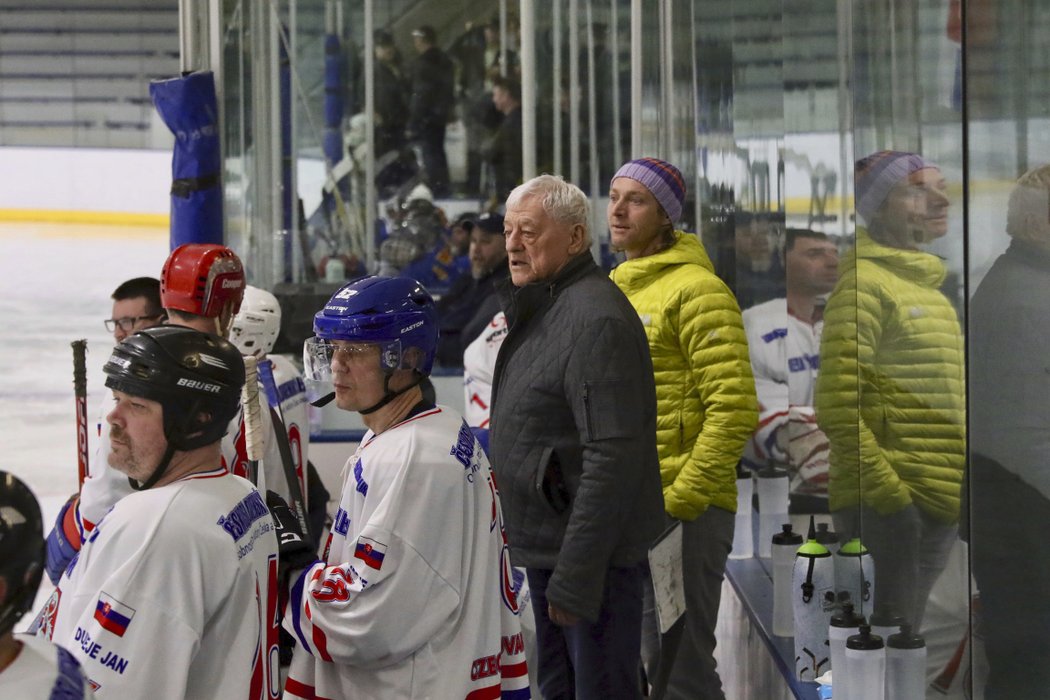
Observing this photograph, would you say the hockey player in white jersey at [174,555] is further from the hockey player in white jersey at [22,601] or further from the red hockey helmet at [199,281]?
the red hockey helmet at [199,281]

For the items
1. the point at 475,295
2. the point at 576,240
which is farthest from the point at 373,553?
the point at 475,295

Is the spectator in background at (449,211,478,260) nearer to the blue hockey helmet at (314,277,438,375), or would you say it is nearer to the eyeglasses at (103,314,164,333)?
the eyeglasses at (103,314,164,333)

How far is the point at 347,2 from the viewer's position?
792 centimetres

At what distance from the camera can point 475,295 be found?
5734mm

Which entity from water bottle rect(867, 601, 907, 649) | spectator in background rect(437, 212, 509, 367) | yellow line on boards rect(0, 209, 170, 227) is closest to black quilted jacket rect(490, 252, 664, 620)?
water bottle rect(867, 601, 907, 649)

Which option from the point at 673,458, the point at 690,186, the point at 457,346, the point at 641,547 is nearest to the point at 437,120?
the point at 457,346

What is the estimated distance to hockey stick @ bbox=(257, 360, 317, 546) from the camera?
112 inches

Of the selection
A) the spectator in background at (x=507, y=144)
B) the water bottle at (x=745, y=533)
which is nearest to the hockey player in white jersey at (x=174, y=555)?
the water bottle at (x=745, y=533)

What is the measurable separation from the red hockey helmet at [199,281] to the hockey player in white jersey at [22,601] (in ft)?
5.19

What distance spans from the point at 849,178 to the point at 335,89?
17.4ft

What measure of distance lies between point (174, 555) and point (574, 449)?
3.85 feet

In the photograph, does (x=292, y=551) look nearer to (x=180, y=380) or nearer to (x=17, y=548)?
(x=180, y=380)

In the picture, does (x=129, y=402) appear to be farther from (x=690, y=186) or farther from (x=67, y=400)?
(x=67, y=400)

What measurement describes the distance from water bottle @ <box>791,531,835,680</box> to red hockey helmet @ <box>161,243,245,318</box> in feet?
4.34
